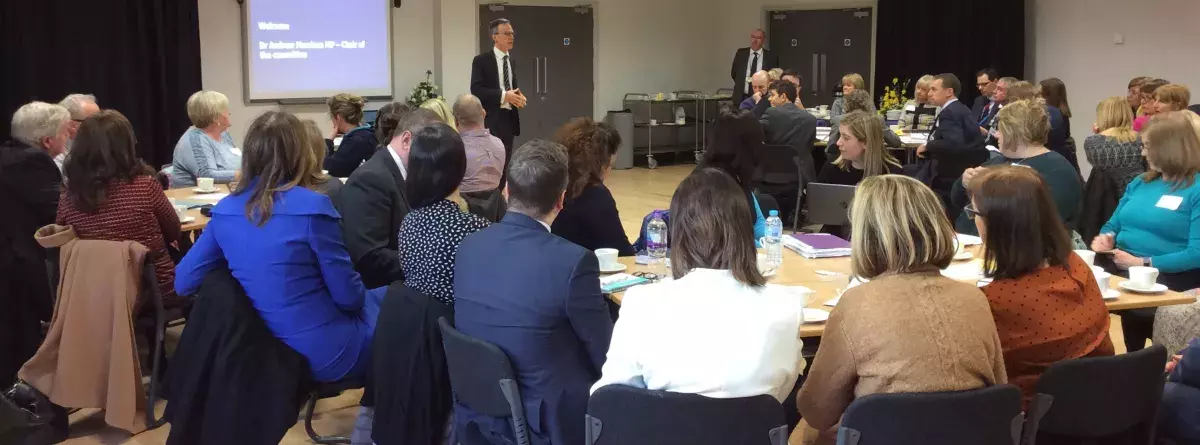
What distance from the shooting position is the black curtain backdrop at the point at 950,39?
1153 cm

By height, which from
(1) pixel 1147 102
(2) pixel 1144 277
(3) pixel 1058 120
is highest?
(1) pixel 1147 102

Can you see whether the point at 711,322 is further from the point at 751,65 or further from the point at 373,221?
the point at 751,65

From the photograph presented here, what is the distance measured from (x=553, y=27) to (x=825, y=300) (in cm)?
971

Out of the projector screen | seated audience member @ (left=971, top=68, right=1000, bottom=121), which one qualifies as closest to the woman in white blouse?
seated audience member @ (left=971, top=68, right=1000, bottom=121)

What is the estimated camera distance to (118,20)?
918cm

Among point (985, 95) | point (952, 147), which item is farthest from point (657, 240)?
point (985, 95)

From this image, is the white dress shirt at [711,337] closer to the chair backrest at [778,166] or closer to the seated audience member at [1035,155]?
the seated audience member at [1035,155]

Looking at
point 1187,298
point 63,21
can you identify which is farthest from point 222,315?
point 63,21

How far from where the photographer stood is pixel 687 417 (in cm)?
229

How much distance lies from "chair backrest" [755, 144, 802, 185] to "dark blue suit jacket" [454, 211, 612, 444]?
5.13m

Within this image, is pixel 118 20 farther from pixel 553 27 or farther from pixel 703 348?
pixel 703 348

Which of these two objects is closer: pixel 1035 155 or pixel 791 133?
pixel 1035 155

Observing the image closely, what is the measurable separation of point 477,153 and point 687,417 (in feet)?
11.9

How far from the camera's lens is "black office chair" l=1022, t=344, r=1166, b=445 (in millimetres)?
2584
